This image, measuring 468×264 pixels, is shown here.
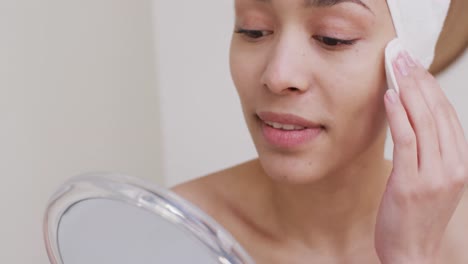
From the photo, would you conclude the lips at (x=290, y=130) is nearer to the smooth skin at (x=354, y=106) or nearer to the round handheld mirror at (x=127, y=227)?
the smooth skin at (x=354, y=106)

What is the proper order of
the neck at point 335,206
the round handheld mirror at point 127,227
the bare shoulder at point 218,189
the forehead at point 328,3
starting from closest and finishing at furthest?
the round handheld mirror at point 127,227 → the forehead at point 328,3 → the neck at point 335,206 → the bare shoulder at point 218,189

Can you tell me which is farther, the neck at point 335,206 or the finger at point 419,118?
the neck at point 335,206

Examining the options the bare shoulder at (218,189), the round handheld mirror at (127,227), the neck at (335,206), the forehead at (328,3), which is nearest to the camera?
the round handheld mirror at (127,227)

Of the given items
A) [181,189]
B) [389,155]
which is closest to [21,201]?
[181,189]

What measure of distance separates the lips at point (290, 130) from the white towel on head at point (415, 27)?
103 mm

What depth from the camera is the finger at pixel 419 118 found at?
723 millimetres

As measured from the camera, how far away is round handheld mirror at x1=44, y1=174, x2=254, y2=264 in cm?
53

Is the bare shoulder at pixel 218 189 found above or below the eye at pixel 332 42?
below

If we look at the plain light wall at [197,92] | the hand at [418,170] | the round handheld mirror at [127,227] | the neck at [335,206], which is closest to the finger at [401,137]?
the hand at [418,170]

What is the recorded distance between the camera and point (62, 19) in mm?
1092

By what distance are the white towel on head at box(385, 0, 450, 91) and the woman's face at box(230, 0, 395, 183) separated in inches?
0.4

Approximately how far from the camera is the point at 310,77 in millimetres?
718

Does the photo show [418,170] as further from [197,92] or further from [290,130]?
[197,92]

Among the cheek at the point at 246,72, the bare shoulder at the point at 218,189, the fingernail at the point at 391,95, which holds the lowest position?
the bare shoulder at the point at 218,189
